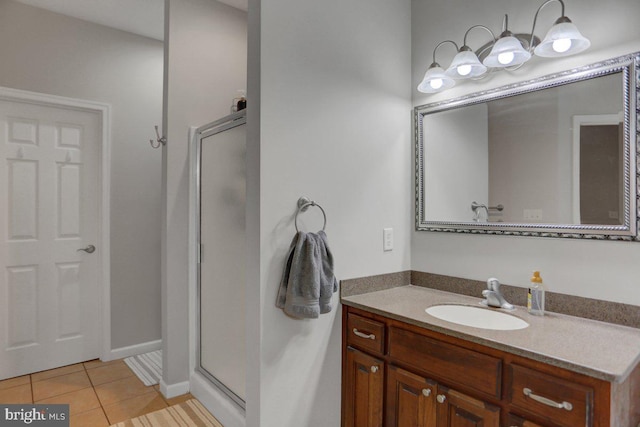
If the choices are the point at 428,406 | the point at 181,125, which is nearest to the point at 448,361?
the point at 428,406

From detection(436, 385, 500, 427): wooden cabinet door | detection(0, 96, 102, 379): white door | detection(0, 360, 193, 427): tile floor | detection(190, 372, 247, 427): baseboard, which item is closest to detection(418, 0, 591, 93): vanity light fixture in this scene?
detection(436, 385, 500, 427): wooden cabinet door

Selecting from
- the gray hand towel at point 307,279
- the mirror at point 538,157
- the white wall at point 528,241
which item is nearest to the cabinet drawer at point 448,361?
the gray hand towel at point 307,279

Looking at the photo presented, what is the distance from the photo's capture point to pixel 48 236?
2.79m

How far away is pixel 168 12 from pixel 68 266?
2.09 metres

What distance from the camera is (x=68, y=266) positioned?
2.88m

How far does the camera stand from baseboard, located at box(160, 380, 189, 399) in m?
2.37

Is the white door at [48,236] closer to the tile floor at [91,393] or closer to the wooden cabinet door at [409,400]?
the tile floor at [91,393]

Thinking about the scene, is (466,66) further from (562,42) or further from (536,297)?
(536,297)

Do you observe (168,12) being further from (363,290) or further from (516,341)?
(516,341)

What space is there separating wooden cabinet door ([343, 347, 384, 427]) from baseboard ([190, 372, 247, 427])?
61cm

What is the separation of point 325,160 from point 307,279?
0.58 meters

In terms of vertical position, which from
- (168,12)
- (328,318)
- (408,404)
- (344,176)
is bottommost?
(408,404)

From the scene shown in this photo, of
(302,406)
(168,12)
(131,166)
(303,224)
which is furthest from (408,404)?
(131,166)

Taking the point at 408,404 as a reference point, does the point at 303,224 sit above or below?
above
